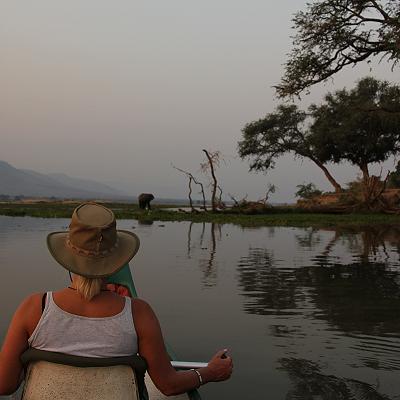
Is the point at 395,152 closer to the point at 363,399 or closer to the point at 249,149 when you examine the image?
the point at 249,149

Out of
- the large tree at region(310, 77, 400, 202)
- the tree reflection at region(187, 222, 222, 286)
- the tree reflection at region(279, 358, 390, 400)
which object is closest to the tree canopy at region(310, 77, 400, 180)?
the large tree at region(310, 77, 400, 202)

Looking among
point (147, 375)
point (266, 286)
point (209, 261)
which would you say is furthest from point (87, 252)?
point (209, 261)

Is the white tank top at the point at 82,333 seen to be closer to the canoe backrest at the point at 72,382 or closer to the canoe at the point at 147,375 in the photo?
the canoe backrest at the point at 72,382

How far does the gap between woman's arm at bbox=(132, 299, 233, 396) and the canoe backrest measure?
127 millimetres

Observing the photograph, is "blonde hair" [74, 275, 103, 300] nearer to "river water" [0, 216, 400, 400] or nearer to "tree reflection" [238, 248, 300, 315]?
"river water" [0, 216, 400, 400]

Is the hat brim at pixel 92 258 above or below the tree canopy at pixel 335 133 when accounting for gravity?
below

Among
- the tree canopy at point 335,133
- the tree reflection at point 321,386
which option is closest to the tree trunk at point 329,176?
the tree canopy at point 335,133

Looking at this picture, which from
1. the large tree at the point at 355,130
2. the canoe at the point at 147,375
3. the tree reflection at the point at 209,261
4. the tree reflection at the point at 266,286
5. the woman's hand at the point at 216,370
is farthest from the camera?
the large tree at the point at 355,130

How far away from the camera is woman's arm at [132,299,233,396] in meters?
2.49

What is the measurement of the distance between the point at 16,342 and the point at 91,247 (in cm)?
48

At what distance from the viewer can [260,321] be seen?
7.42 metres

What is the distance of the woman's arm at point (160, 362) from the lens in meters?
2.49

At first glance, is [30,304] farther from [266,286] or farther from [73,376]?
[266,286]

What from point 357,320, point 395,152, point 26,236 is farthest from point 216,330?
point 395,152
